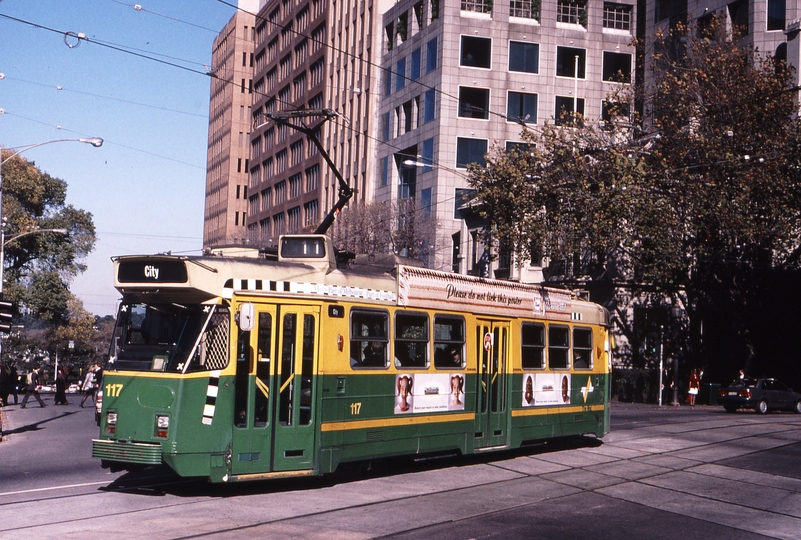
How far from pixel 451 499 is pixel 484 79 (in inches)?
2009

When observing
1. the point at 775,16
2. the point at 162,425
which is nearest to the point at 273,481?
the point at 162,425

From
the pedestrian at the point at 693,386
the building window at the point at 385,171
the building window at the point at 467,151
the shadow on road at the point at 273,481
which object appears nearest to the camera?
the shadow on road at the point at 273,481

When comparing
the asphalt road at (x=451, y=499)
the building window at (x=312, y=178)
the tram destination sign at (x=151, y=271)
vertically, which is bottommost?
the asphalt road at (x=451, y=499)

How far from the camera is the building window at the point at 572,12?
63062 mm

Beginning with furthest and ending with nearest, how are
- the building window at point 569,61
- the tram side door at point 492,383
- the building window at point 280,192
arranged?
1. the building window at point 280,192
2. the building window at point 569,61
3. the tram side door at point 492,383

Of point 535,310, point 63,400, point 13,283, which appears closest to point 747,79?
point 535,310

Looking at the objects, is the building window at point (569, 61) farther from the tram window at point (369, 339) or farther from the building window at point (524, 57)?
the tram window at point (369, 339)

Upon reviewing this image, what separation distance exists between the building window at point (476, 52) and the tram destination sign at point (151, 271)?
165 feet

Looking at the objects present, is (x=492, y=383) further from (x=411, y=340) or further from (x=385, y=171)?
(x=385, y=171)

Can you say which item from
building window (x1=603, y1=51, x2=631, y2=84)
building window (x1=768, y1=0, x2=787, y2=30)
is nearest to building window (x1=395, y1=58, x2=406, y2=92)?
building window (x1=603, y1=51, x2=631, y2=84)

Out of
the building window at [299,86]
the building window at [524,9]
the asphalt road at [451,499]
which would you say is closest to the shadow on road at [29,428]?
the asphalt road at [451,499]

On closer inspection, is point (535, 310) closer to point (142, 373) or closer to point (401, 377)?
point (401, 377)

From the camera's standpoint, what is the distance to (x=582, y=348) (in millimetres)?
18766

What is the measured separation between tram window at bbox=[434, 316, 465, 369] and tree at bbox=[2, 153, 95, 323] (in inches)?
2026
